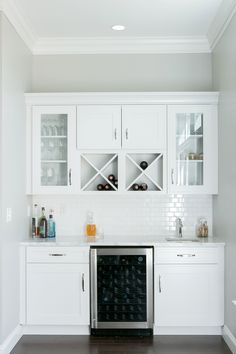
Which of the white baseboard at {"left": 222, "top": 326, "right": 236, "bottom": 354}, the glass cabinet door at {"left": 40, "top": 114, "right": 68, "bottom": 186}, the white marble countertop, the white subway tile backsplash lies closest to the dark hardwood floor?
the white baseboard at {"left": 222, "top": 326, "right": 236, "bottom": 354}

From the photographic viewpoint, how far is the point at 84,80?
16.6 feet

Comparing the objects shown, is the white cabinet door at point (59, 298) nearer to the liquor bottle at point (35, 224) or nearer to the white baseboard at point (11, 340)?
the white baseboard at point (11, 340)

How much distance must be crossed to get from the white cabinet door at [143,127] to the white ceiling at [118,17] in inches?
31.1

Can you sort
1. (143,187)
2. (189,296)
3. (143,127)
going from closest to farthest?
(189,296), (143,127), (143,187)

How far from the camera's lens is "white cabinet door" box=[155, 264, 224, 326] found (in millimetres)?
4410

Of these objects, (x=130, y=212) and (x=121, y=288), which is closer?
(x=121, y=288)

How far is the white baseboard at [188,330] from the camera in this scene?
176 inches

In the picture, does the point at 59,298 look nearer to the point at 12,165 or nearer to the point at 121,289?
the point at 121,289

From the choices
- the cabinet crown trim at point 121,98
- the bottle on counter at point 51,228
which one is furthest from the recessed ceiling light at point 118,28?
the bottle on counter at point 51,228

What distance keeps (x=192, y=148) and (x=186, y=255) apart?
1.10m

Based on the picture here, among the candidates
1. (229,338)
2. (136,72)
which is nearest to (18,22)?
(136,72)

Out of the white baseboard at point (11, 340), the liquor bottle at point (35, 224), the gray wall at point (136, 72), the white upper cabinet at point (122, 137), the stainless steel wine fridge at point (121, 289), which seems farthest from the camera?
the gray wall at point (136, 72)

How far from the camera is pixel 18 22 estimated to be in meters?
4.30

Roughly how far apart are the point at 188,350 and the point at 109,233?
1.49m
